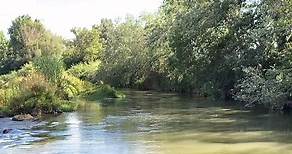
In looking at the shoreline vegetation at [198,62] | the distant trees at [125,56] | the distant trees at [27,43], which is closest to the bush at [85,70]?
the distant trees at [125,56]

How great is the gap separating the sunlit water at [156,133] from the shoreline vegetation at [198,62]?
2.22 metres

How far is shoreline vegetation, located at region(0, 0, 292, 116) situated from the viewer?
2683 centimetres

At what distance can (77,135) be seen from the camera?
23.2 meters

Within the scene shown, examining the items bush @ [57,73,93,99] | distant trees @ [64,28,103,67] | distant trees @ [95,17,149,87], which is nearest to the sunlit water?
bush @ [57,73,93,99]

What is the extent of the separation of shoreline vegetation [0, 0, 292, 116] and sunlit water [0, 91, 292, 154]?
222 cm

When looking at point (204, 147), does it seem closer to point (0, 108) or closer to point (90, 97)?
point (0, 108)

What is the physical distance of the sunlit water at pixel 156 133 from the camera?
19.0 meters

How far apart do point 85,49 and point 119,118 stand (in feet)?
188

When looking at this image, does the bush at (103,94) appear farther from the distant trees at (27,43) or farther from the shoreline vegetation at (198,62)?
the distant trees at (27,43)

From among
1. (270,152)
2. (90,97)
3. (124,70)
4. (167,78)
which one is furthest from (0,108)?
(124,70)

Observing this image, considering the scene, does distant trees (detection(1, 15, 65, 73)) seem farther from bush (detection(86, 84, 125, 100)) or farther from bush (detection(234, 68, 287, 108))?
bush (detection(234, 68, 287, 108))

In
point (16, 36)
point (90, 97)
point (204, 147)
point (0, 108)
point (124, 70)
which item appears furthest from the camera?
point (16, 36)

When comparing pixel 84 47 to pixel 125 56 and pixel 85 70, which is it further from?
pixel 125 56

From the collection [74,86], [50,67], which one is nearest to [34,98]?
[50,67]
